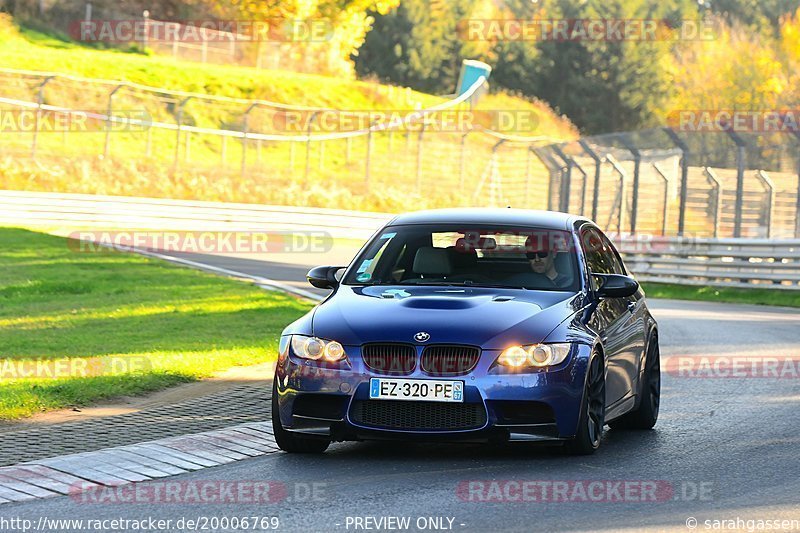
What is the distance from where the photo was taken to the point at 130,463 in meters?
8.29

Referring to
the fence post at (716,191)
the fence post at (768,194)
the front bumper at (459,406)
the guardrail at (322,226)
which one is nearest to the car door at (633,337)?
the front bumper at (459,406)

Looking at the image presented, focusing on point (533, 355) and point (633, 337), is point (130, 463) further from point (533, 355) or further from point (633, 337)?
point (633, 337)

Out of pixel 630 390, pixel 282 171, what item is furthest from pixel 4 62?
pixel 630 390

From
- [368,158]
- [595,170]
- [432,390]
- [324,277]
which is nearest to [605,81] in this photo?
[368,158]

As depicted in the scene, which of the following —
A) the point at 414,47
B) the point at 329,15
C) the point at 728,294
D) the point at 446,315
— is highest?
the point at 446,315

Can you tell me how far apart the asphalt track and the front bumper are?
0.67ft

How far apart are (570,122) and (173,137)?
41687 millimetres

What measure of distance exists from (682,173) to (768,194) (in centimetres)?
261

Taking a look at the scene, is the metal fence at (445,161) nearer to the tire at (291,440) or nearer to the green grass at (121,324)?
the green grass at (121,324)

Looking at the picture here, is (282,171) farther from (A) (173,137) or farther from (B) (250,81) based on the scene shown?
(B) (250,81)

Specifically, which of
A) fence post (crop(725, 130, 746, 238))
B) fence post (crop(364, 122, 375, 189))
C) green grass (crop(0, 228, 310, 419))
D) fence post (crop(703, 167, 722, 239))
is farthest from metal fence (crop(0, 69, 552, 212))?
green grass (crop(0, 228, 310, 419))

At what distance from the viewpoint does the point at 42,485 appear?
298 inches

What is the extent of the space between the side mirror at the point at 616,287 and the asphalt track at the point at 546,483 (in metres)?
0.95

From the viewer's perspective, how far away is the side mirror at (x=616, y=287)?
9344mm
